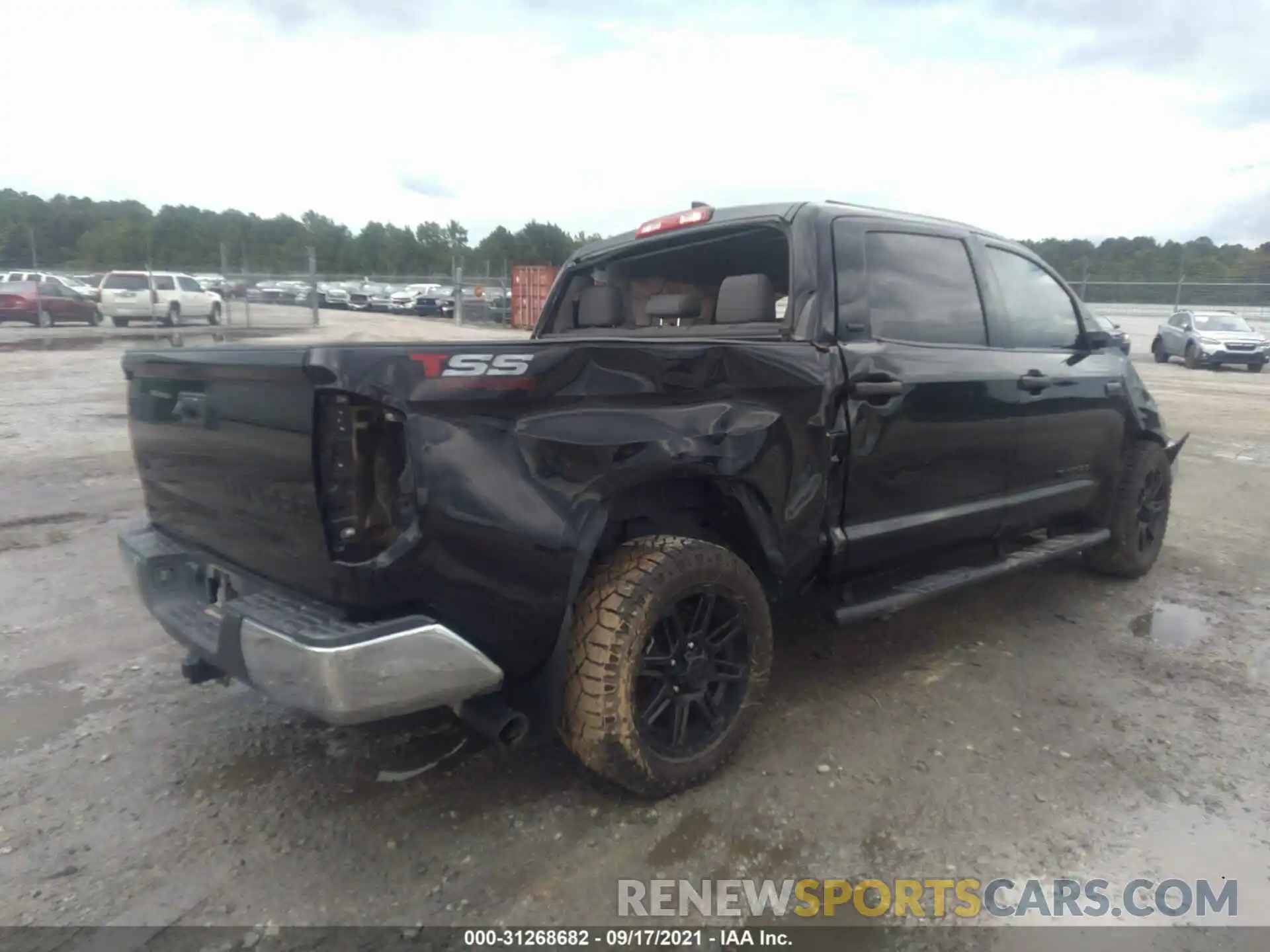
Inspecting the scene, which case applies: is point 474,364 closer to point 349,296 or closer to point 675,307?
point 675,307

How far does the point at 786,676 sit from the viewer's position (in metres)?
3.62

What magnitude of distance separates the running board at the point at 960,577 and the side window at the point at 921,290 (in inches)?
39.2

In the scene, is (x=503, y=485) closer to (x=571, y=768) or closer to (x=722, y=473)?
(x=722, y=473)

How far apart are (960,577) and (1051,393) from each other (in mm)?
1086

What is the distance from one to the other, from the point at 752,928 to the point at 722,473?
1.28 metres

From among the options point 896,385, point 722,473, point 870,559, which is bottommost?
point 870,559

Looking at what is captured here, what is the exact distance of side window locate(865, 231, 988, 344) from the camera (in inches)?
132

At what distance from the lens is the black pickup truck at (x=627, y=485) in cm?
215

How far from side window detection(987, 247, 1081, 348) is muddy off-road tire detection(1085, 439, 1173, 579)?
0.84 metres

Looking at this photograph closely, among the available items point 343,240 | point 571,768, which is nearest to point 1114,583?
point 571,768

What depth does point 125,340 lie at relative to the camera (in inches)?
792

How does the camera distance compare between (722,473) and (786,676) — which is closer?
(722,473)

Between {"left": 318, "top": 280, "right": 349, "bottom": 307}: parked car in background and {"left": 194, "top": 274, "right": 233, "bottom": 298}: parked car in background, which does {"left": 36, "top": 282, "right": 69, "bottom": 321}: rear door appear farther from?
{"left": 318, "top": 280, "right": 349, "bottom": 307}: parked car in background

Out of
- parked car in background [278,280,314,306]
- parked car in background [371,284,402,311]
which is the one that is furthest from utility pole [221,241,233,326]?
parked car in background [371,284,402,311]
